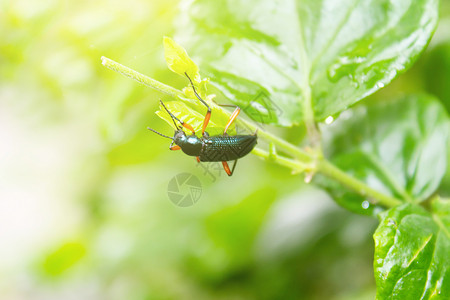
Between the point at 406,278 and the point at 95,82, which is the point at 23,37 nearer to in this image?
the point at 95,82

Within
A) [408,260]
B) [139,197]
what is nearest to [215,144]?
[408,260]

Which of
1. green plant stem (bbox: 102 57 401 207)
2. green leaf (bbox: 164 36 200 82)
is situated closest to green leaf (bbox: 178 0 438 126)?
green plant stem (bbox: 102 57 401 207)

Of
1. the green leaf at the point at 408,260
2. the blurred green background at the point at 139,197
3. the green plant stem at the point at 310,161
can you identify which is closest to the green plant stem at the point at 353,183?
the green plant stem at the point at 310,161

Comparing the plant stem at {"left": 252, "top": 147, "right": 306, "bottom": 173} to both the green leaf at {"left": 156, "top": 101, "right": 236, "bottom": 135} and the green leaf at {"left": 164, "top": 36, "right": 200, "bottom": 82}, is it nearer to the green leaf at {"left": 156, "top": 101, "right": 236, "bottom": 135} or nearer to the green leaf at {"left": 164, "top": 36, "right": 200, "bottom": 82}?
the green leaf at {"left": 156, "top": 101, "right": 236, "bottom": 135}

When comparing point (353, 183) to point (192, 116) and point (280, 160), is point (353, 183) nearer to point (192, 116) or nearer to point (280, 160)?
point (280, 160)

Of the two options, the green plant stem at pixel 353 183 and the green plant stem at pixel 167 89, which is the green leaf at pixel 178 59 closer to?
the green plant stem at pixel 167 89

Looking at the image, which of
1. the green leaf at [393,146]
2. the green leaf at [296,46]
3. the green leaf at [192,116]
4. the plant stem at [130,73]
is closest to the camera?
the plant stem at [130,73]
